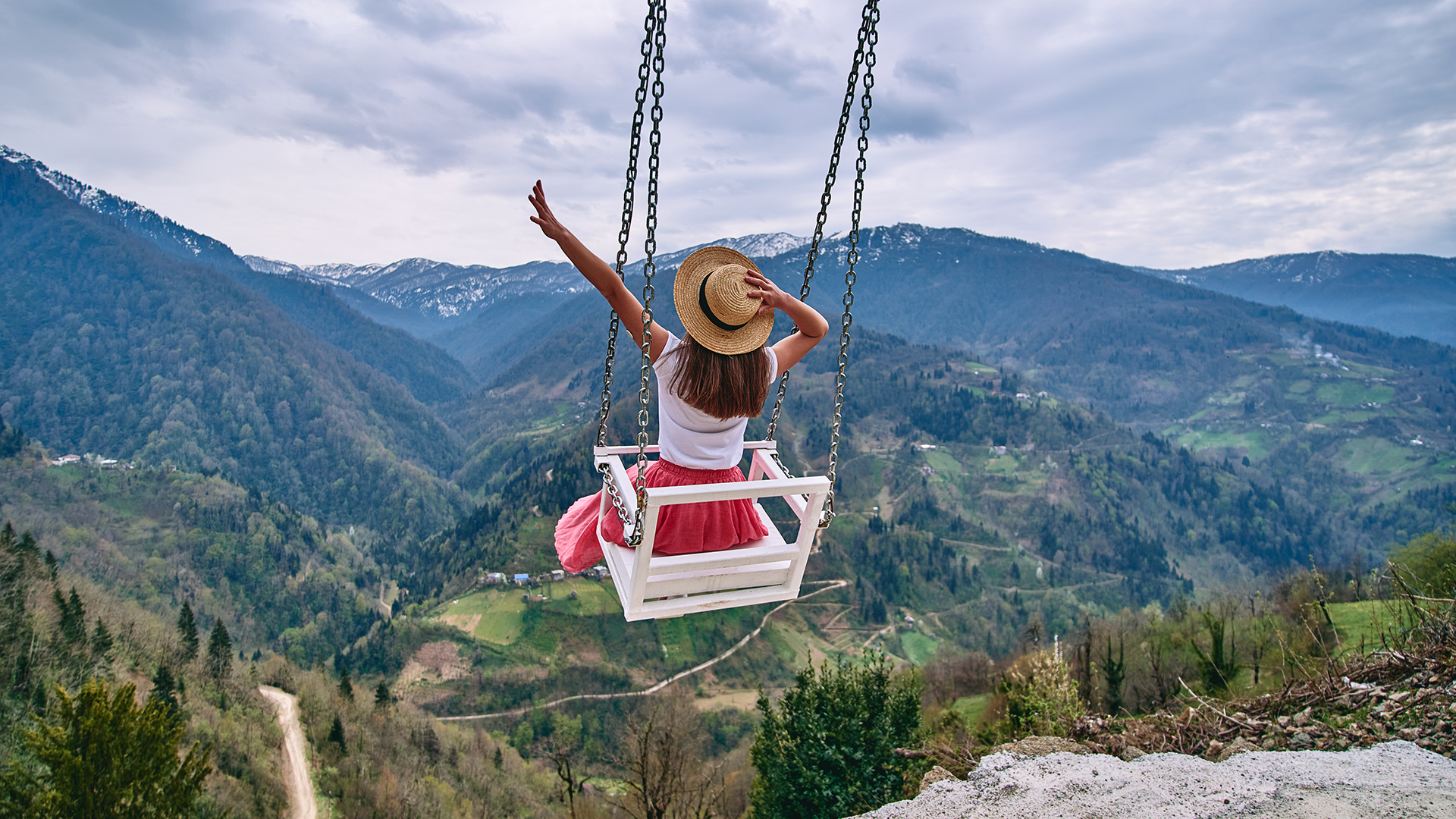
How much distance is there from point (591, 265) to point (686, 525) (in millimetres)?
1595

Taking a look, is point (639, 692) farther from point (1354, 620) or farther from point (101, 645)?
point (1354, 620)

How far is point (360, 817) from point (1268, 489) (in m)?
156

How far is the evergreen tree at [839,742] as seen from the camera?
53.1 feet

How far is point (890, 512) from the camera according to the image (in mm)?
115625

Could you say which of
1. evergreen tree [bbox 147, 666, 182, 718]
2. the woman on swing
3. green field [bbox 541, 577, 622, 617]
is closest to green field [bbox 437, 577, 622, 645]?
green field [bbox 541, 577, 622, 617]

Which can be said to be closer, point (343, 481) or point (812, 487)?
point (812, 487)

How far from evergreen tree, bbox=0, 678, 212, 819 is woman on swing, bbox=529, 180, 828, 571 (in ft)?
58.9

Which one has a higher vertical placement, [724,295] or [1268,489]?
[724,295]

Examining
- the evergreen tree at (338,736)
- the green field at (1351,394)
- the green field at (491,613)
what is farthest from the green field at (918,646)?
the green field at (1351,394)

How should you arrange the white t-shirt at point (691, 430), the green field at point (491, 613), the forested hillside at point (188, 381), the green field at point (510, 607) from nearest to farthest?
the white t-shirt at point (691, 430)
the green field at point (491, 613)
the green field at point (510, 607)
the forested hillside at point (188, 381)

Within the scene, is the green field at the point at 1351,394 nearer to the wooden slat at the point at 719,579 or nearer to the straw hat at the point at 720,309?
the wooden slat at the point at 719,579

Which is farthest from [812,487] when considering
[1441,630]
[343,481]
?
[343,481]

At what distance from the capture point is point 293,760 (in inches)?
1487

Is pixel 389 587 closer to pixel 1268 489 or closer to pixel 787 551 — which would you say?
pixel 787 551
